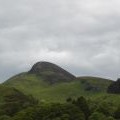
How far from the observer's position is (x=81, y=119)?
602 feet

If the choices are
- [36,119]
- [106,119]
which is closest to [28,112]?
[36,119]

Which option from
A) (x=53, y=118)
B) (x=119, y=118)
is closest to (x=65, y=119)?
(x=53, y=118)

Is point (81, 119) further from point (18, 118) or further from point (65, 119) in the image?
point (18, 118)

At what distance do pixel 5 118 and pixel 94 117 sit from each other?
3819 cm

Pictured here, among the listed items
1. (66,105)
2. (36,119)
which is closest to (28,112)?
(36,119)

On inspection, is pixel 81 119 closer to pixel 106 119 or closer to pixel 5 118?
pixel 106 119

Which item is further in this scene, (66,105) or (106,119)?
(66,105)

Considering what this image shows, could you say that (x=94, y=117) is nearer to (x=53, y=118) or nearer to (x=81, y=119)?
(x=81, y=119)

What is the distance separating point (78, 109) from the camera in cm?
19262

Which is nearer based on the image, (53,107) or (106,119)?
(106,119)

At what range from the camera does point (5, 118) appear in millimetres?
189250

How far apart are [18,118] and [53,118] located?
14579mm

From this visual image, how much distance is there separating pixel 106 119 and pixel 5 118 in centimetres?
4367

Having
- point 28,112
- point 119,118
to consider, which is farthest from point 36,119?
point 119,118
